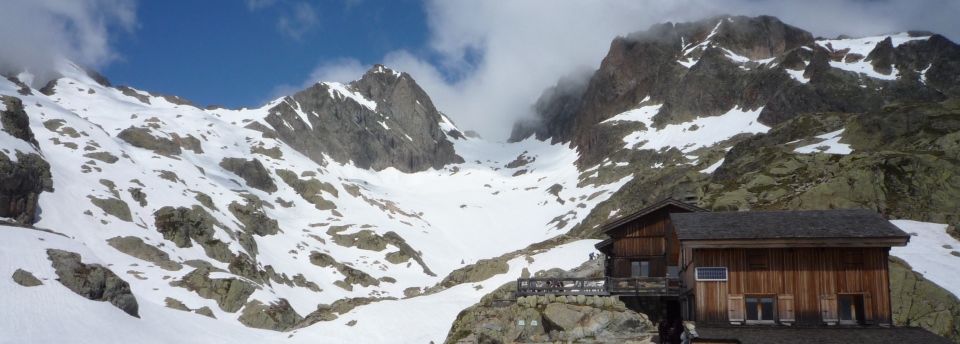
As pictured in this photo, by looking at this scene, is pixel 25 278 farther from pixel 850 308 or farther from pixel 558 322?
pixel 850 308

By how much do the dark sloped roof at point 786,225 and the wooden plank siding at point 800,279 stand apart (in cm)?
85

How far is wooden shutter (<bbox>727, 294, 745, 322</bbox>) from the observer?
29.0 meters

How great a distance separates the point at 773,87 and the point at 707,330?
16967cm

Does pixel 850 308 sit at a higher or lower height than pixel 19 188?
lower

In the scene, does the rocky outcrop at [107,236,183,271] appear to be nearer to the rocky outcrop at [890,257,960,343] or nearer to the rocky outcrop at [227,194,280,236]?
the rocky outcrop at [227,194,280,236]

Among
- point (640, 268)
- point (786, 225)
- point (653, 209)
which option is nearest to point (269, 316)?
point (640, 268)

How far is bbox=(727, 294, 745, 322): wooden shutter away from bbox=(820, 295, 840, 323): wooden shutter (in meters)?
3.23

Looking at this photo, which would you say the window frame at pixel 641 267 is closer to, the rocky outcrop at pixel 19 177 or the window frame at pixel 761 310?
the window frame at pixel 761 310

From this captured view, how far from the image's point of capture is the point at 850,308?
2861cm

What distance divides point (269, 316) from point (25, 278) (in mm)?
37656

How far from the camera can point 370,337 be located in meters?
61.0

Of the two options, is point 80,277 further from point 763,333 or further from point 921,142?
point 921,142

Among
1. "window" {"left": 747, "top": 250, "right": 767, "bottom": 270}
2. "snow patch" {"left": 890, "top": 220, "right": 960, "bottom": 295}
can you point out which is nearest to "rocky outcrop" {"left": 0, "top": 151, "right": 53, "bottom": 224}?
"window" {"left": 747, "top": 250, "right": 767, "bottom": 270}

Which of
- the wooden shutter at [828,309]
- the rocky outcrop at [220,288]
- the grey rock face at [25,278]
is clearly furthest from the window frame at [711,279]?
the rocky outcrop at [220,288]
